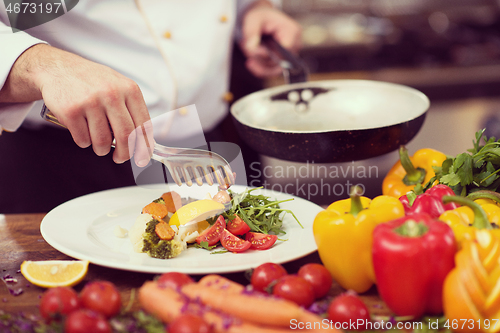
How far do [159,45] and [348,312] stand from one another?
3.52 feet

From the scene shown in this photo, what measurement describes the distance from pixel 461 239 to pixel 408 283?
11 centimetres

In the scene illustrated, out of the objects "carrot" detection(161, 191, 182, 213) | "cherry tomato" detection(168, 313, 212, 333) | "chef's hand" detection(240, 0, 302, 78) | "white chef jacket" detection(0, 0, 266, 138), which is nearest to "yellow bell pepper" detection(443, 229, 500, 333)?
"cherry tomato" detection(168, 313, 212, 333)

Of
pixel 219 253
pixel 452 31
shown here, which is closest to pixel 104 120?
pixel 219 253

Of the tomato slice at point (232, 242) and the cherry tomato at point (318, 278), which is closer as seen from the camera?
the cherry tomato at point (318, 278)

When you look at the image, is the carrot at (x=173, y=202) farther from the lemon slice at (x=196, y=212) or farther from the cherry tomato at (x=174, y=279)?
the cherry tomato at (x=174, y=279)

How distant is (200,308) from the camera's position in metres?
0.67

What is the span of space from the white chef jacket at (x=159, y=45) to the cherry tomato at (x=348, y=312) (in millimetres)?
755

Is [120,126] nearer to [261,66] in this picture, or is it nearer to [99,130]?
[99,130]

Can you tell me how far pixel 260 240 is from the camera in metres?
1.00

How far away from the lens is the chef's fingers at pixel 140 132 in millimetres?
966

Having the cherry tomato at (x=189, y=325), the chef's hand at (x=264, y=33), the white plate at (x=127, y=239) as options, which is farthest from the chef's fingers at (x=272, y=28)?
the cherry tomato at (x=189, y=325)

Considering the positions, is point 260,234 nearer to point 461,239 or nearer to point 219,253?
point 219,253

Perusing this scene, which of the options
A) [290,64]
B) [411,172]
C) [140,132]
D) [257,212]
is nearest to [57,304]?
[140,132]

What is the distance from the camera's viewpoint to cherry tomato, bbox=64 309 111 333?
61 cm
